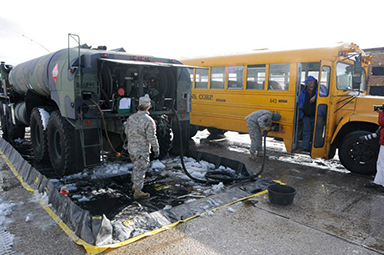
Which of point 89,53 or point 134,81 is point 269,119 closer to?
point 134,81

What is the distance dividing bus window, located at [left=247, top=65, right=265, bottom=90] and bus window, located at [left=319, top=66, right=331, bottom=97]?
1541 mm

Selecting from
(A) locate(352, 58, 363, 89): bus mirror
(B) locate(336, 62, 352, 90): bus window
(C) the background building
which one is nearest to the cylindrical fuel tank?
(B) locate(336, 62, 352, 90): bus window

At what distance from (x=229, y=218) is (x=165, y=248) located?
3.66 feet

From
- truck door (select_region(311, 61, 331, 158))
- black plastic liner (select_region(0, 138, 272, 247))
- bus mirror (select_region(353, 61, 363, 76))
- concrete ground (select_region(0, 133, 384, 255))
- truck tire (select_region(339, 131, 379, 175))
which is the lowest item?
concrete ground (select_region(0, 133, 384, 255))

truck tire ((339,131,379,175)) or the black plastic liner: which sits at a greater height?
truck tire ((339,131,379,175))

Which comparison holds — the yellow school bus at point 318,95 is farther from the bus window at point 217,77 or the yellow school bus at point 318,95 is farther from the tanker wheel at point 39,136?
the tanker wheel at point 39,136

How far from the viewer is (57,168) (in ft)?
19.2

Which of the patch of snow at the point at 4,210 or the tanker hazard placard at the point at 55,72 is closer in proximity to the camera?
the patch of snow at the point at 4,210

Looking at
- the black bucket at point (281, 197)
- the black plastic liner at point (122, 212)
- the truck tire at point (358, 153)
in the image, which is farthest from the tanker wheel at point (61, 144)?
the truck tire at point (358, 153)

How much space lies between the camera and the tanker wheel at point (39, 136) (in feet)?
21.1

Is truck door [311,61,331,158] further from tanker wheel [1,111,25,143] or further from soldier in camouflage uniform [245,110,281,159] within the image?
tanker wheel [1,111,25,143]

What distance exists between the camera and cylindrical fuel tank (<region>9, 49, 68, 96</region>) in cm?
596

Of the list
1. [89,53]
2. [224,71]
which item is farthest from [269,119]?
[89,53]

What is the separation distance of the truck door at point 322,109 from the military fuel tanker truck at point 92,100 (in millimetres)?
2940
